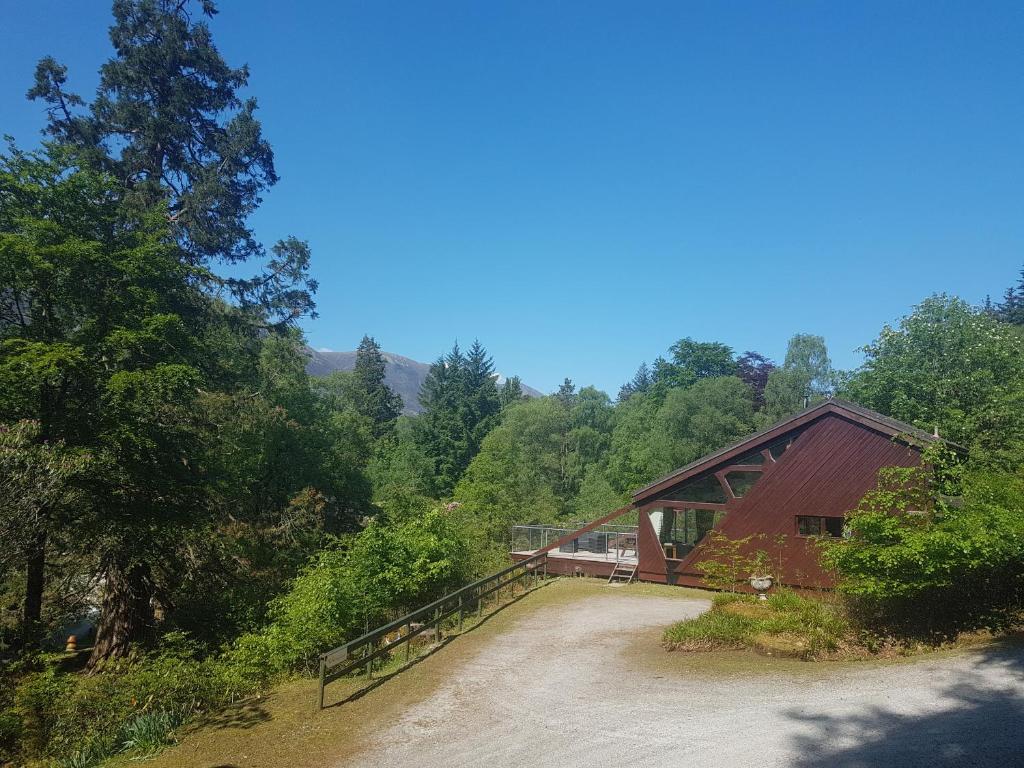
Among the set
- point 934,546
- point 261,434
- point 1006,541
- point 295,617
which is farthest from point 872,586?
point 261,434

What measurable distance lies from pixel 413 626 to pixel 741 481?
10878 millimetres

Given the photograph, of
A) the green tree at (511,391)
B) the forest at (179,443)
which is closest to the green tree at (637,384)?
the green tree at (511,391)

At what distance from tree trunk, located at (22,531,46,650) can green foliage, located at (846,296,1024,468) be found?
2752 centimetres

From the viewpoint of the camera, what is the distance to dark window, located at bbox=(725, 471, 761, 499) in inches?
720

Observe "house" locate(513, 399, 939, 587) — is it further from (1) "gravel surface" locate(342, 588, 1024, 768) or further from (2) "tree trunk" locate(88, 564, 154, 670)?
(2) "tree trunk" locate(88, 564, 154, 670)

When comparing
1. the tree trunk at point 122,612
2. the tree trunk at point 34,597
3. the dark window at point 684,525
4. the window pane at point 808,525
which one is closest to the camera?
the tree trunk at point 34,597

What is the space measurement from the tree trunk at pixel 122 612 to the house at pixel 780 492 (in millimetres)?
14844

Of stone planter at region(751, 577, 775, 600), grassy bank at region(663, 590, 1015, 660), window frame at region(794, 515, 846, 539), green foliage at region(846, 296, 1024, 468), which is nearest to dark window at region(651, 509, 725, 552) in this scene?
window frame at region(794, 515, 846, 539)

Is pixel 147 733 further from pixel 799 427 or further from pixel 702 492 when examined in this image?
pixel 799 427

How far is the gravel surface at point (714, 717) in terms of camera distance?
21.9 feet

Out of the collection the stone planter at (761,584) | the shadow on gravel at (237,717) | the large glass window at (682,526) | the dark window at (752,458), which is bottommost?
the shadow on gravel at (237,717)

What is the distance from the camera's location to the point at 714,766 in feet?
21.7

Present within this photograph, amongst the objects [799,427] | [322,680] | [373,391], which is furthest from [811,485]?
[373,391]

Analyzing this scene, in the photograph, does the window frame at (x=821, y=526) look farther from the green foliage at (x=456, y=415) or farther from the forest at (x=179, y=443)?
the green foliage at (x=456, y=415)
